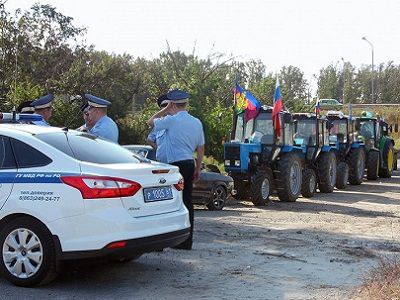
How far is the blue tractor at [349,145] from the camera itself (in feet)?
67.8

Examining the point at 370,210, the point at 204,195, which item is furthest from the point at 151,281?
the point at 370,210

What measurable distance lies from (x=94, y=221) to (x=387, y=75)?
79918 mm

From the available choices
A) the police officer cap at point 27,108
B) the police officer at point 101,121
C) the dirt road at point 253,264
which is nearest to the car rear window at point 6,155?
the dirt road at point 253,264

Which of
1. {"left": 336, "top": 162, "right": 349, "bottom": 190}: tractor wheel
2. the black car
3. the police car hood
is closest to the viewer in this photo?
the police car hood

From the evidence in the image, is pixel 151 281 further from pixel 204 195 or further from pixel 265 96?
pixel 265 96

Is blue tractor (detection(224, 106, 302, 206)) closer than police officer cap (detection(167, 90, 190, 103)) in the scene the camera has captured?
No

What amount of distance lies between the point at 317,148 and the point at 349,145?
371cm

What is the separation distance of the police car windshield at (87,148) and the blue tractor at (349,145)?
1397cm

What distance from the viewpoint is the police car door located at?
6281mm

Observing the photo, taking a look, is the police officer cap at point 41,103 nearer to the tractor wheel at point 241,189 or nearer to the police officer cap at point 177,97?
the police officer cap at point 177,97

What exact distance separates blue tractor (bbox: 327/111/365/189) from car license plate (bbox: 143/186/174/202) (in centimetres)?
1396

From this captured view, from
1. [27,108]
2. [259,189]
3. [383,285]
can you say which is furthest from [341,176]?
[383,285]

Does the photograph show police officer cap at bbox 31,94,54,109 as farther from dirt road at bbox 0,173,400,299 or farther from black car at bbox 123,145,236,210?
black car at bbox 123,145,236,210

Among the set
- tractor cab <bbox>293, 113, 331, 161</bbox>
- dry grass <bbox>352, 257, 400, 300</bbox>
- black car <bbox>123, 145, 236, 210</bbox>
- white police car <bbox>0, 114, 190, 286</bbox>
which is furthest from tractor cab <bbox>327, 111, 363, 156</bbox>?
white police car <bbox>0, 114, 190, 286</bbox>
